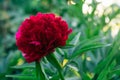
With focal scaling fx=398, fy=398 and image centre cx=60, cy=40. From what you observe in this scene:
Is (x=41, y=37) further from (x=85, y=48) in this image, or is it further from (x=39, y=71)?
(x=85, y=48)

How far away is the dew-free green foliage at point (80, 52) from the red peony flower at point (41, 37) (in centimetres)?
4

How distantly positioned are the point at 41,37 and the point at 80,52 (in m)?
0.18

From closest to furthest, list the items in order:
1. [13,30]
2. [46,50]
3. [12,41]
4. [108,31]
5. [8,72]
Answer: [46,50], [8,72], [108,31], [12,41], [13,30]

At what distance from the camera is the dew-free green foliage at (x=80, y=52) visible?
102 centimetres

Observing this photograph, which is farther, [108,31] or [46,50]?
[108,31]

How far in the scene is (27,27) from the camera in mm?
885

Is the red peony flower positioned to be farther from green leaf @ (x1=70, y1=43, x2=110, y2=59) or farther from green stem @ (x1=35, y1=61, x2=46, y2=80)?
green leaf @ (x1=70, y1=43, x2=110, y2=59)

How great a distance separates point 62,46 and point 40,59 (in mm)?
61

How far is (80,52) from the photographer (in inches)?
40.0

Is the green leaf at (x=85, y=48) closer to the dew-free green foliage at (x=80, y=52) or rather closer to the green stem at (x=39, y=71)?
the dew-free green foliage at (x=80, y=52)

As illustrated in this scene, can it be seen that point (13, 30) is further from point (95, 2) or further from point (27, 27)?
point (27, 27)

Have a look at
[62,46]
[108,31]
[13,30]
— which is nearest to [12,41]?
[13,30]

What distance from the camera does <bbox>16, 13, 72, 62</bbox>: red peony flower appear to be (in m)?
0.86

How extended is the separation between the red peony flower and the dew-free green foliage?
4cm
